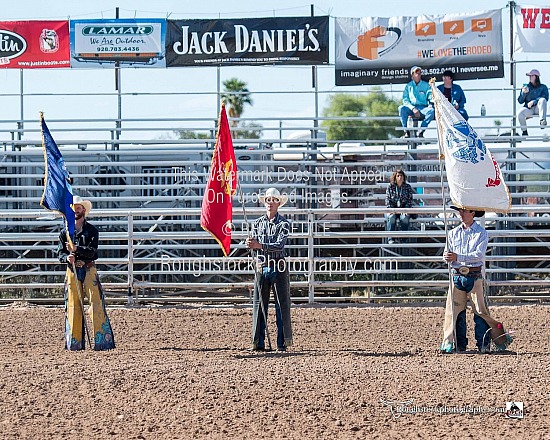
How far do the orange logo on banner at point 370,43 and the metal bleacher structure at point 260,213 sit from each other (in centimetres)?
161

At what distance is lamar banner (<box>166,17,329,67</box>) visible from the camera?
64.5 ft

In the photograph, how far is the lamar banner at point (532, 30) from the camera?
1927 cm

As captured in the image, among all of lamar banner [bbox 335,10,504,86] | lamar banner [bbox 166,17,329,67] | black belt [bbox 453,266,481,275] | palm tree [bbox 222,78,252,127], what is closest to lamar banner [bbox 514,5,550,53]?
lamar banner [bbox 335,10,504,86]

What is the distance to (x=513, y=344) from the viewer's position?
12.1 meters

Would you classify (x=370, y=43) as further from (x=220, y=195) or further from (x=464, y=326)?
(x=464, y=326)

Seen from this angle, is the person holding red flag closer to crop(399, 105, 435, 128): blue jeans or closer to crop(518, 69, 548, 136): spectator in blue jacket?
crop(399, 105, 435, 128): blue jeans

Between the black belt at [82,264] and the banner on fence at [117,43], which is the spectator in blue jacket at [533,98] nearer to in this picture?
the banner on fence at [117,43]

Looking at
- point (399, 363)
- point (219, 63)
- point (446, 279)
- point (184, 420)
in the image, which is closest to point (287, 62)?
point (219, 63)

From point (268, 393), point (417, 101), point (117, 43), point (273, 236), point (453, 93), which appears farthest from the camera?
point (117, 43)

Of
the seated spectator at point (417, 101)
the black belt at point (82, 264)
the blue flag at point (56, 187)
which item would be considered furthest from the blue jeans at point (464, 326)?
the seated spectator at point (417, 101)

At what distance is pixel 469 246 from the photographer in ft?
35.1

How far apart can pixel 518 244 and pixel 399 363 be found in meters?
7.83

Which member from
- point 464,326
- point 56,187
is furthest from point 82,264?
point 464,326

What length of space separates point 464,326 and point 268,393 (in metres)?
3.18
